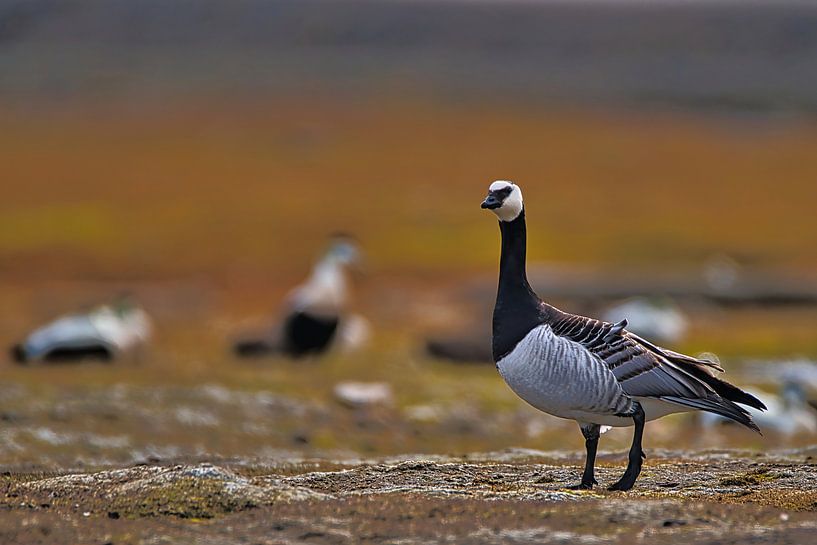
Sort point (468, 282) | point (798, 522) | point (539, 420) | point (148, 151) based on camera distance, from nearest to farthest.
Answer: point (798, 522) < point (539, 420) < point (468, 282) < point (148, 151)

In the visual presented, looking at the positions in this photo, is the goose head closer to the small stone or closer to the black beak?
the black beak

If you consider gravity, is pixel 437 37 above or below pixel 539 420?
above

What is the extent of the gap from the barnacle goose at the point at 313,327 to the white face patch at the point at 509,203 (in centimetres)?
1147

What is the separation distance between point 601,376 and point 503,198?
1596 millimetres

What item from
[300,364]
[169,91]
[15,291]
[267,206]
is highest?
[169,91]

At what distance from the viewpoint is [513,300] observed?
9430 mm

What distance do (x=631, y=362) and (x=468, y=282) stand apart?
2225 cm

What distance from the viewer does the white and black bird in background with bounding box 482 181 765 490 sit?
8.80m

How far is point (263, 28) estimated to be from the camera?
4988 inches

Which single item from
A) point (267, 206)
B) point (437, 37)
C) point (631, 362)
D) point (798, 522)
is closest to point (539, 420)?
point (631, 362)

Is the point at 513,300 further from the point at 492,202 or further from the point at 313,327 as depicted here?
the point at 313,327

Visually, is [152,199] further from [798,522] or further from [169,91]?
[169,91]

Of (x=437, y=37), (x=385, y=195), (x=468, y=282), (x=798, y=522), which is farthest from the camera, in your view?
(x=437, y=37)

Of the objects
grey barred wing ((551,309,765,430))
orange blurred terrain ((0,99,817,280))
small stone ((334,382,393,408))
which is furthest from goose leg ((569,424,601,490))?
orange blurred terrain ((0,99,817,280))
